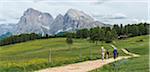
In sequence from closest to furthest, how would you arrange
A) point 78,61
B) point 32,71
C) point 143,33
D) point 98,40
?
point 32,71, point 78,61, point 98,40, point 143,33

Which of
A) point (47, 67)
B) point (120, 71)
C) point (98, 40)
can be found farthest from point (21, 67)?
point (98, 40)

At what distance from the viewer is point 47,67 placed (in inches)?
1586

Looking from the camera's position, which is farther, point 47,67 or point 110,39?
point 110,39

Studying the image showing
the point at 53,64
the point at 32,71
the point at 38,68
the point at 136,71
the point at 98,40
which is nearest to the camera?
the point at 136,71

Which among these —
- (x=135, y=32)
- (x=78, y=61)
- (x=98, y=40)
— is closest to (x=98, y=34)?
(x=98, y=40)

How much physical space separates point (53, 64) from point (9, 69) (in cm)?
764

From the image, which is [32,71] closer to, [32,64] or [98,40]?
[32,64]

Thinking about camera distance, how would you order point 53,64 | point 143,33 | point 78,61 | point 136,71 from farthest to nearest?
point 143,33 → point 78,61 → point 53,64 → point 136,71

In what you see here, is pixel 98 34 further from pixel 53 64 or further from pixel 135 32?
pixel 53 64

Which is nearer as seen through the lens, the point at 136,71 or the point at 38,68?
the point at 136,71

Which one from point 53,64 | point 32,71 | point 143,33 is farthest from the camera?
point 143,33

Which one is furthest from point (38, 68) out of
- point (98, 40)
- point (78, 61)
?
point (98, 40)

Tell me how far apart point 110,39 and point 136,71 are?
121648 mm

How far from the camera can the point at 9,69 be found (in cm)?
3559
